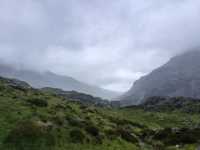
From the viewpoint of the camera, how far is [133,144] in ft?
148

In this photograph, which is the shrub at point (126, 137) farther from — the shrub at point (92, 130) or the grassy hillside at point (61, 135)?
the shrub at point (92, 130)

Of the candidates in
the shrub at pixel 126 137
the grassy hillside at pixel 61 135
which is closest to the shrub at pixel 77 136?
the grassy hillside at pixel 61 135

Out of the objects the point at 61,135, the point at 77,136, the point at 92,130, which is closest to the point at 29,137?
the point at 61,135

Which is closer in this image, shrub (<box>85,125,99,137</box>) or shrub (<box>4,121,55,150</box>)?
shrub (<box>4,121,55,150</box>)

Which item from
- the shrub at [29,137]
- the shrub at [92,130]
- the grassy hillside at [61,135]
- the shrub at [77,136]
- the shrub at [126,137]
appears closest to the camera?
the shrub at [29,137]

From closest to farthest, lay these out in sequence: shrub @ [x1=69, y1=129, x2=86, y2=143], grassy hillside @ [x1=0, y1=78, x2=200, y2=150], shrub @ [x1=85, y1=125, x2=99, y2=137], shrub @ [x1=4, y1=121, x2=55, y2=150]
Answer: shrub @ [x1=4, y1=121, x2=55, y2=150] < grassy hillside @ [x1=0, y1=78, x2=200, y2=150] < shrub @ [x1=69, y1=129, x2=86, y2=143] < shrub @ [x1=85, y1=125, x2=99, y2=137]

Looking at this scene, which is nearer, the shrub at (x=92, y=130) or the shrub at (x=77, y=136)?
the shrub at (x=77, y=136)

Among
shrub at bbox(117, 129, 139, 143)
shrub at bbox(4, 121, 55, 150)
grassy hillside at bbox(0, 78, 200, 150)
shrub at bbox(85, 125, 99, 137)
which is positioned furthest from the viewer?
shrub at bbox(117, 129, 139, 143)

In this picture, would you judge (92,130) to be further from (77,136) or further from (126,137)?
(126,137)

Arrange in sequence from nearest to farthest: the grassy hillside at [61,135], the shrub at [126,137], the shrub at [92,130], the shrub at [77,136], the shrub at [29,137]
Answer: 1. the shrub at [29,137]
2. the grassy hillside at [61,135]
3. the shrub at [77,136]
4. the shrub at [92,130]
5. the shrub at [126,137]

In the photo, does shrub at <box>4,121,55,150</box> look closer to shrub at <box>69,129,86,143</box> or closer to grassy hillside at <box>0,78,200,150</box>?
grassy hillside at <box>0,78,200,150</box>

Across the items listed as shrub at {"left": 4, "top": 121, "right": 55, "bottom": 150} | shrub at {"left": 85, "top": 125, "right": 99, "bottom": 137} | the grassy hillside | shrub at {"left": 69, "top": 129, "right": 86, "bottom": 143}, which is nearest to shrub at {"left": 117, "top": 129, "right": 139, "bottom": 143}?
the grassy hillside

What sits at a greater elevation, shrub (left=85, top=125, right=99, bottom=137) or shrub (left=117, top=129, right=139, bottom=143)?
shrub (left=85, top=125, right=99, bottom=137)

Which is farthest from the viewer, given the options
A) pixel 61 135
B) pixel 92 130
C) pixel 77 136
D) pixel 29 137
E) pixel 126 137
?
pixel 126 137
